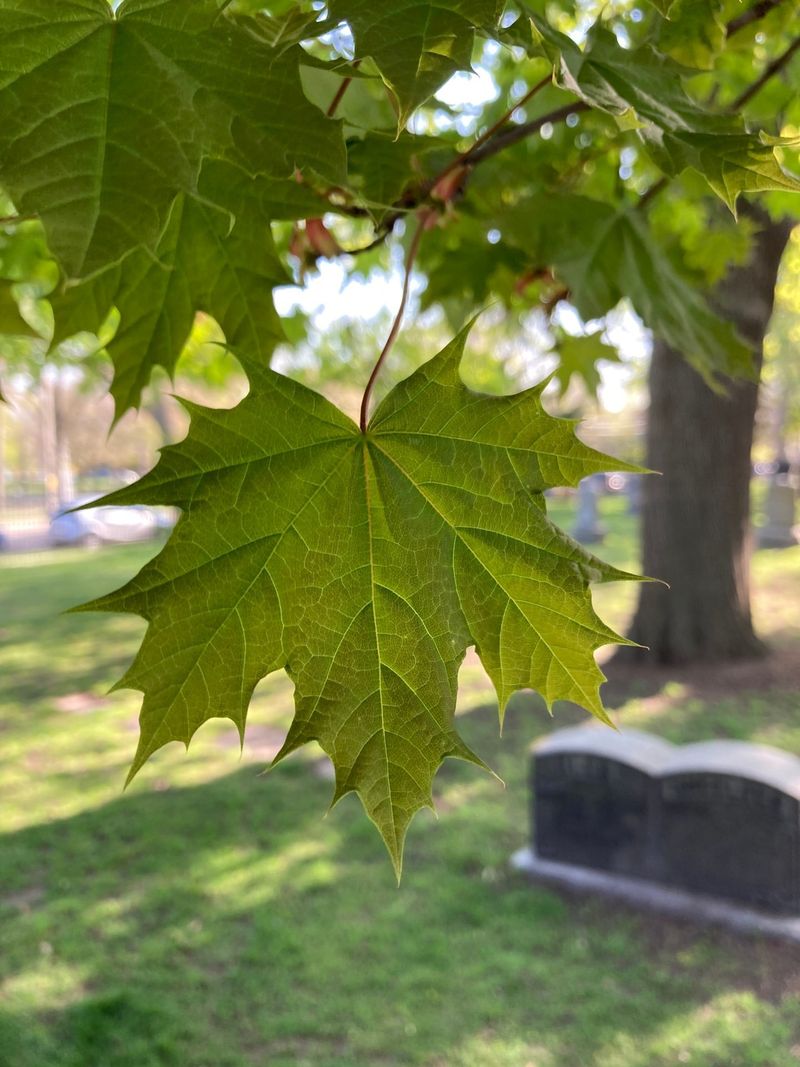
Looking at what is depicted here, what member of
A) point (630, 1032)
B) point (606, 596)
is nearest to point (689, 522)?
point (606, 596)

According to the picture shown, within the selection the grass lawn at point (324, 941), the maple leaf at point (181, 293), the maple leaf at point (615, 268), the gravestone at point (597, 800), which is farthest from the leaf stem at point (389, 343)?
the gravestone at point (597, 800)

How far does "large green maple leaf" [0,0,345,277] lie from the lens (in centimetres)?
71

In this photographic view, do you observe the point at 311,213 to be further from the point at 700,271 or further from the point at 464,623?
the point at 700,271

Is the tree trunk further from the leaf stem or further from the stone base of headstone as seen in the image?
the leaf stem

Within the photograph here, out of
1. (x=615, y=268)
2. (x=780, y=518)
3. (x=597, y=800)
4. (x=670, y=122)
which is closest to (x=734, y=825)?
(x=597, y=800)

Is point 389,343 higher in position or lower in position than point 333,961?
higher

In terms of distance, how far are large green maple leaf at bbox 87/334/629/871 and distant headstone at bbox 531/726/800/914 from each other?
4184mm

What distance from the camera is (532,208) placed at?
1677 millimetres

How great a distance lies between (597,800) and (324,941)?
1672 mm

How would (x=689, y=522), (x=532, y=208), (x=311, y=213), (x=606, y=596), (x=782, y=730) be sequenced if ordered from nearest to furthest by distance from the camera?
(x=311, y=213) < (x=532, y=208) < (x=782, y=730) < (x=689, y=522) < (x=606, y=596)

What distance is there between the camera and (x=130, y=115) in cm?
75

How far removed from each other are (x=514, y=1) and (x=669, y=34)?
1.95 feet

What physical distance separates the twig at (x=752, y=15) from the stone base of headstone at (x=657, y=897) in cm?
434

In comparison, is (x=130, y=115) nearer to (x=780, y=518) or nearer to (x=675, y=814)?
(x=675, y=814)
